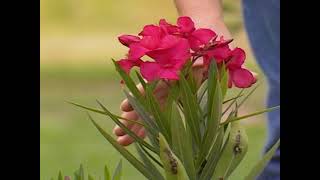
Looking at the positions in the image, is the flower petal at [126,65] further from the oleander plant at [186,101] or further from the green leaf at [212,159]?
the green leaf at [212,159]

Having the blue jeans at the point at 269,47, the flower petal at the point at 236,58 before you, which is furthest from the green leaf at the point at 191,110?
the blue jeans at the point at 269,47

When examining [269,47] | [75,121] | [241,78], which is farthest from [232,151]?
[75,121]

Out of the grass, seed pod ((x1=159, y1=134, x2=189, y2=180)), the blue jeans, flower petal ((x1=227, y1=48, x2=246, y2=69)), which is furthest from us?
the grass

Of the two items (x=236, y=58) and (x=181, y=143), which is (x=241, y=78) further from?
(x=181, y=143)

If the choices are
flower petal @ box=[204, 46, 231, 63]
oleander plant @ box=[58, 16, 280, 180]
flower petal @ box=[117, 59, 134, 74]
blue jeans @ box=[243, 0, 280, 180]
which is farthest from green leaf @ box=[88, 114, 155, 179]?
blue jeans @ box=[243, 0, 280, 180]

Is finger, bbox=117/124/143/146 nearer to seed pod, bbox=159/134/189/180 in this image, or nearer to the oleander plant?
the oleander plant
